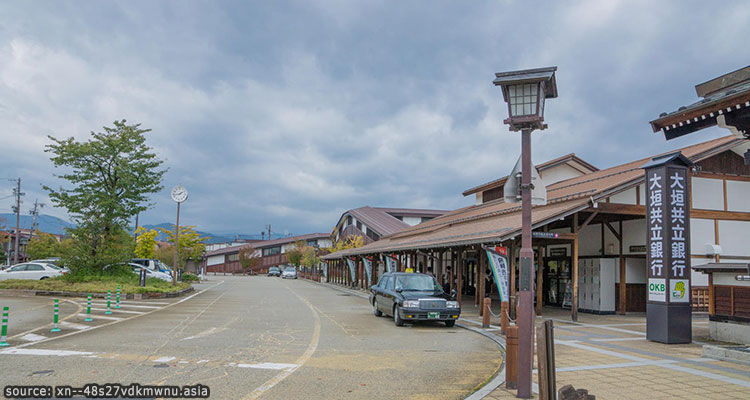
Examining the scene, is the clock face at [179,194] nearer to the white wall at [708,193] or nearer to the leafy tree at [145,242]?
the leafy tree at [145,242]

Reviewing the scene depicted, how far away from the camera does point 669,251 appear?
12.6 meters

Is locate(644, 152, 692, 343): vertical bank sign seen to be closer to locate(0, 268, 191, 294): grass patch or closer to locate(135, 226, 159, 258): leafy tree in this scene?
locate(0, 268, 191, 294): grass patch

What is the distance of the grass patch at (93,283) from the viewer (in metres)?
23.5

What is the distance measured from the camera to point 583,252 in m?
22.4

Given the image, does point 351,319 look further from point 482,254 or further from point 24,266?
point 24,266

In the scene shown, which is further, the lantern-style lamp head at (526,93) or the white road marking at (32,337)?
the white road marking at (32,337)

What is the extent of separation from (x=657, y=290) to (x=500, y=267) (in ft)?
16.8

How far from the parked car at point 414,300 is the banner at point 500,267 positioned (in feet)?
5.59

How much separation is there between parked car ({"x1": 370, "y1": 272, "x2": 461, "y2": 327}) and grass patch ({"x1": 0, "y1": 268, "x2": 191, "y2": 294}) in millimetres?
11669

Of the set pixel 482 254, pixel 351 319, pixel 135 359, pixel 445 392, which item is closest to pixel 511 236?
pixel 482 254

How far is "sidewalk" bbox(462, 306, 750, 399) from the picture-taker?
289 inches

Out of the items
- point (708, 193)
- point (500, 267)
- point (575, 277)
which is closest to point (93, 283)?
point (500, 267)

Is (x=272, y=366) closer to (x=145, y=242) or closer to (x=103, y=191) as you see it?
(x=103, y=191)

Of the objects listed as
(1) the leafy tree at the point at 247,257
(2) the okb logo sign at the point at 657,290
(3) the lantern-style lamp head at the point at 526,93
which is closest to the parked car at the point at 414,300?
(2) the okb logo sign at the point at 657,290
